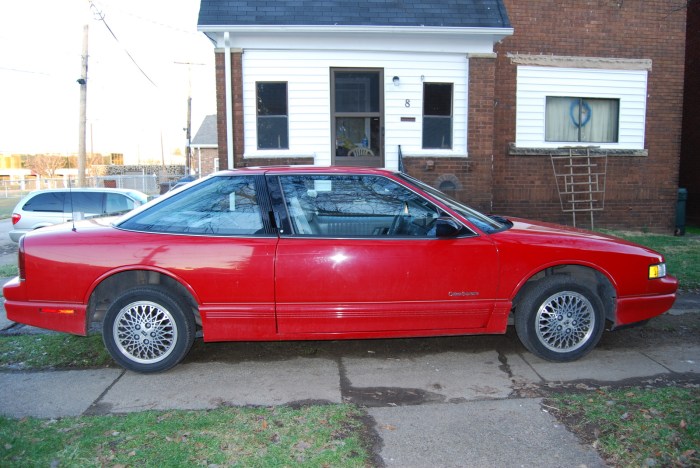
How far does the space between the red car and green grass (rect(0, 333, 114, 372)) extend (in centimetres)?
50

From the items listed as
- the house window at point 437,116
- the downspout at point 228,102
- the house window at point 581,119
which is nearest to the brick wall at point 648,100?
the house window at point 581,119

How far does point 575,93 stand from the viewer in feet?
40.1

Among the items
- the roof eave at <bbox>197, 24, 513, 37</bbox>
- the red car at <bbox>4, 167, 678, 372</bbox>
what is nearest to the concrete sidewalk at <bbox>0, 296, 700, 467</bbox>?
the red car at <bbox>4, 167, 678, 372</bbox>

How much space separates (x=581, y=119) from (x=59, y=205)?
38.2ft

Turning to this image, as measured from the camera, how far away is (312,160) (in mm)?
11023

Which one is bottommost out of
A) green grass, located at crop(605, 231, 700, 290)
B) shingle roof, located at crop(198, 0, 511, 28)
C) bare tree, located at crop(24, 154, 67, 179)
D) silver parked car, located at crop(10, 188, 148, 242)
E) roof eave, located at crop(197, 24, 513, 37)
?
green grass, located at crop(605, 231, 700, 290)

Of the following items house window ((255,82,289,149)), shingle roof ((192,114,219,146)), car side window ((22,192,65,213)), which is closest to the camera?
house window ((255,82,289,149))

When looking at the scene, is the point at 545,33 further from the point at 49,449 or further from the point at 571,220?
the point at 49,449

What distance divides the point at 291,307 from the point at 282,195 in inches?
37.2

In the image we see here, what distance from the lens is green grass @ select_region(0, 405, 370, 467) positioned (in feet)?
10.2

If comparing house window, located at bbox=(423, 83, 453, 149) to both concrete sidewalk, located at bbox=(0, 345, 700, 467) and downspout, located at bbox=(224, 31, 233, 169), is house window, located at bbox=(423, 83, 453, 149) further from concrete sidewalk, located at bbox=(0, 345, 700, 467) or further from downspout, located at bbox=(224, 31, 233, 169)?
concrete sidewalk, located at bbox=(0, 345, 700, 467)

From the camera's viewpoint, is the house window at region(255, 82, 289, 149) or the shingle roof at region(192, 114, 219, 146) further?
the shingle roof at region(192, 114, 219, 146)

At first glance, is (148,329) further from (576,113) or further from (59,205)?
(576,113)

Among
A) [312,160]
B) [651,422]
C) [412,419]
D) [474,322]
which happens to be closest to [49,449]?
[412,419]
